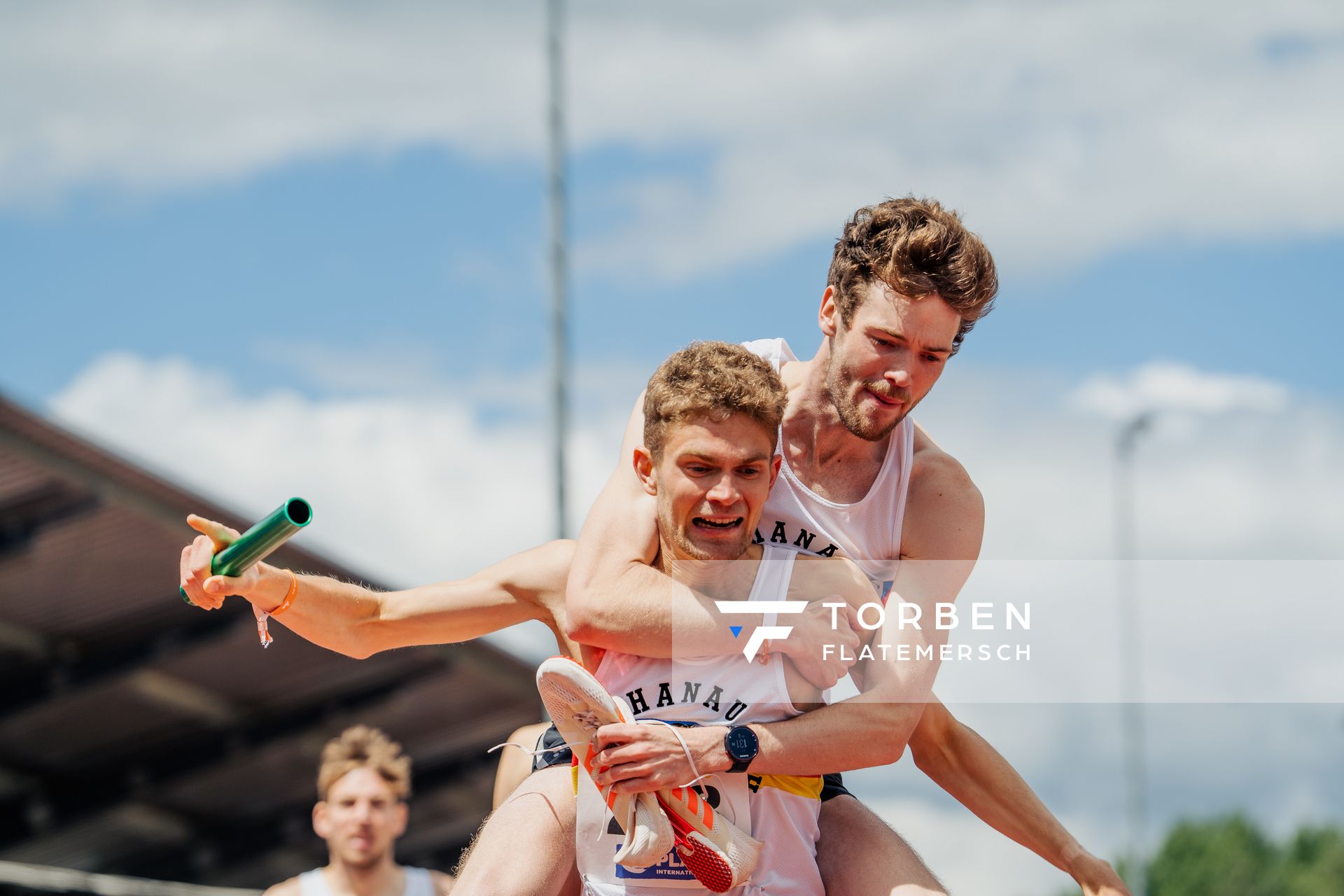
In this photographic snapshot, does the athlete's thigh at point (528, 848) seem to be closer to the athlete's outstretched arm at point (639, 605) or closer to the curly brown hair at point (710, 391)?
the athlete's outstretched arm at point (639, 605)

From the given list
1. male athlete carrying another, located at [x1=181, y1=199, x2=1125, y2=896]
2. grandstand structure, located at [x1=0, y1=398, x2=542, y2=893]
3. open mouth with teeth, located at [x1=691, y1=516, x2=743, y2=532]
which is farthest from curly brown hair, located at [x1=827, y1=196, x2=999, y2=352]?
grandstand structure, located at [x1=0, y1=398, x2=542, y2=893]

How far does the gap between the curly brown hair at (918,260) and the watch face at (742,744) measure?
1.28 meters

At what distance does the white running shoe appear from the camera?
14.5ft

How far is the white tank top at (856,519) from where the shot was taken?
16.6 feet

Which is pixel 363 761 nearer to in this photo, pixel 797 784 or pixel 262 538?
pixel 797 784

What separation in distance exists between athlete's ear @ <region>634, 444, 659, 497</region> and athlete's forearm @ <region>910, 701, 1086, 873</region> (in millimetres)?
1294

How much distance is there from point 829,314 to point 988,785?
5.29ft

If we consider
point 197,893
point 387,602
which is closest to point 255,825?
point 197,893

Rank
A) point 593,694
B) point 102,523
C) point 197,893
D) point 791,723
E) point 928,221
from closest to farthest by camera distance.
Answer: point 593,694 < point 791,723 < point 928,221 < point 102,523 < point 197,893

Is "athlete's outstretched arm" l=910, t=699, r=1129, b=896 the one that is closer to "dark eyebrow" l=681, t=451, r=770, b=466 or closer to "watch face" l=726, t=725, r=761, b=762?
"watch face" l=726, t=725, r=761, b=762

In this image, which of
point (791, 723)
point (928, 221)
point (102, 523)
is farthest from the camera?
point (102, 523)

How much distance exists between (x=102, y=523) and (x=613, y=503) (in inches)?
345

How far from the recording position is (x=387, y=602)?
528 cm

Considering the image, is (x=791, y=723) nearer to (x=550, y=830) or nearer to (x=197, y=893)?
(x=550, y=830)
